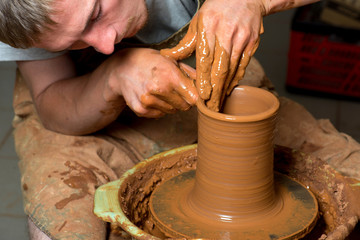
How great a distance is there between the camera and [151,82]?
5.29 ft

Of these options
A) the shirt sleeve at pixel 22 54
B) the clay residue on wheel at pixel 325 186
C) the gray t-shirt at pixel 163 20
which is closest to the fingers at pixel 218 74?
the clay residue on wheel at pixel 325 186

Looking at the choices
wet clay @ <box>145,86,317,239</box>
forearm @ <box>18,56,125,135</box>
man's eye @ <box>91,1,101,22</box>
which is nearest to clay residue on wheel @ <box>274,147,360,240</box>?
wet clay @ <box>145,86,317,239</box>

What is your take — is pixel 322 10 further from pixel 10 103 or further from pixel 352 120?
pixel 10 103

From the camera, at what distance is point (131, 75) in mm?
1688

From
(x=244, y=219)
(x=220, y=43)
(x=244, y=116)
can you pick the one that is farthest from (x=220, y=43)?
(x=244, y=219)

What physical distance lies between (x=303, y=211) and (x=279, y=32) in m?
3.51

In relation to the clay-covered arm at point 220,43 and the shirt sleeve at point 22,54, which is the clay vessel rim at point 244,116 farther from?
the shirt sleeve at point 22,54

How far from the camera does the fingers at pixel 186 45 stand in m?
1.55

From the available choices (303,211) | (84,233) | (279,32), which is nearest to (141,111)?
(84,233)

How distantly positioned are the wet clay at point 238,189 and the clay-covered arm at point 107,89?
0.16 m

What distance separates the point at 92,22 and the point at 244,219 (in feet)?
2.36

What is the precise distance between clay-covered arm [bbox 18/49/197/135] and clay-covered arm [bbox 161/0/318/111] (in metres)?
0.08

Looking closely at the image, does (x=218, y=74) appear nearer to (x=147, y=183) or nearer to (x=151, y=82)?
(x=151, y=82)

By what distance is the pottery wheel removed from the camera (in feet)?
4.71
